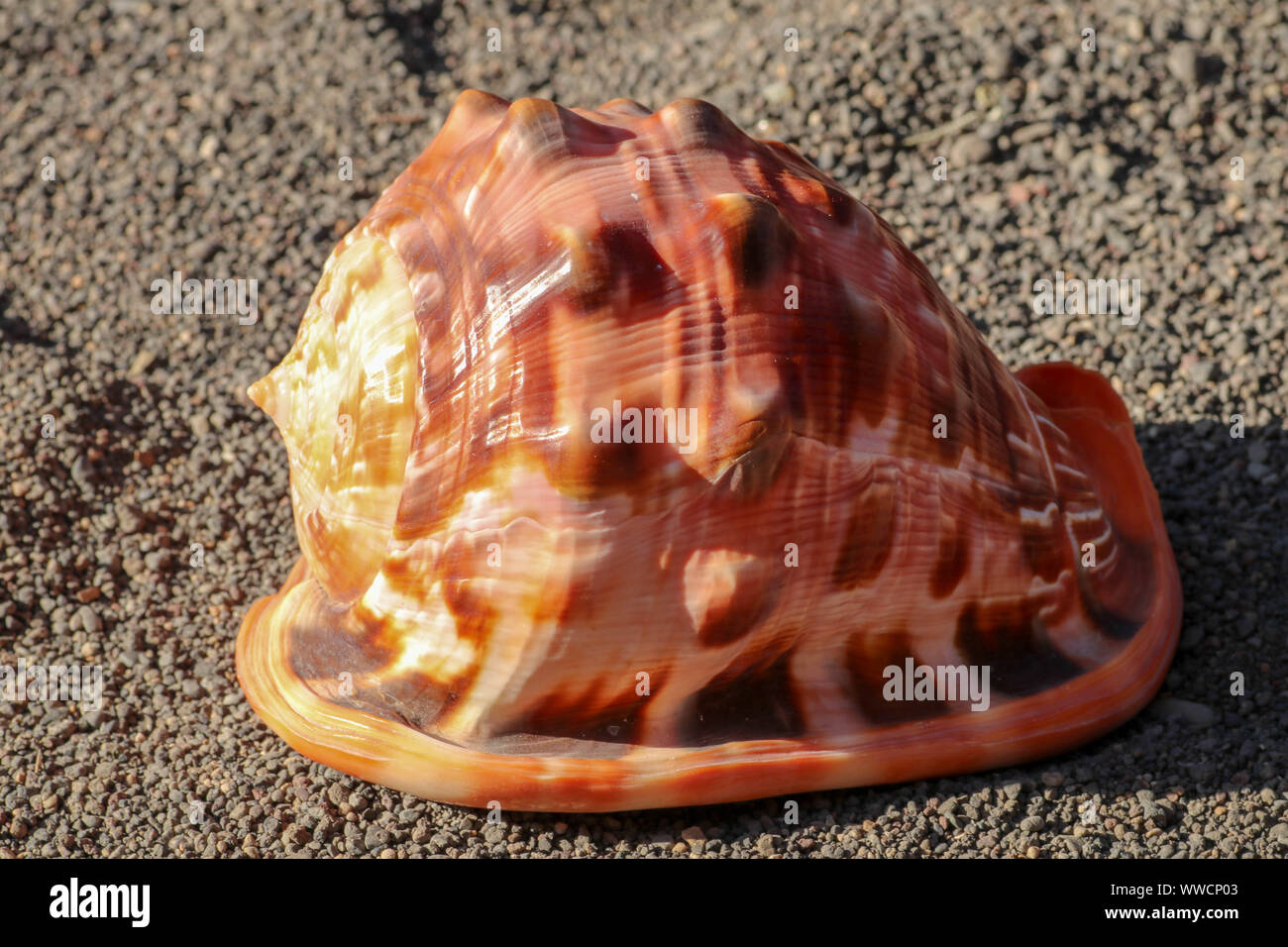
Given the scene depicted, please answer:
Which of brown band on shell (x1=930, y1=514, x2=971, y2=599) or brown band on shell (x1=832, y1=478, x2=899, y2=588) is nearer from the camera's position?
brown band on shell (x1=832, y1=478, x2=899, y2=588)

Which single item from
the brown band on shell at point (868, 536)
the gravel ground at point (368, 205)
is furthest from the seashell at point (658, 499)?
the gravel ground at point (368, 205)

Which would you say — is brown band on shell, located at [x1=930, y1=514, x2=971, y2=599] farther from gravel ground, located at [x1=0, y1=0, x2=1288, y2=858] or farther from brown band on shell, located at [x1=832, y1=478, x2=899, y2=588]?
gravel ground, located at [x1=0, y1=0, x2=1288, y2=858]

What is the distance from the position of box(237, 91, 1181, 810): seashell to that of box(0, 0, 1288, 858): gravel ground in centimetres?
14

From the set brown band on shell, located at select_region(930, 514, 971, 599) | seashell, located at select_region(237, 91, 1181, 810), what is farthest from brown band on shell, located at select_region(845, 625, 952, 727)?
brown band on shell, located at select_region(930, 514, 971, 599)

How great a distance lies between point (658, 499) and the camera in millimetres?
2420

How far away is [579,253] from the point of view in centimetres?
241

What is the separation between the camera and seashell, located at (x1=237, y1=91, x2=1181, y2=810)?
2.43 meters

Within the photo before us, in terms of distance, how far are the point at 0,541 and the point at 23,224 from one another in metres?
1.48

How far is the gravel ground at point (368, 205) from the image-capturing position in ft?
9.09

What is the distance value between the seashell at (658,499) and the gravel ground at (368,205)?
144 millimetres

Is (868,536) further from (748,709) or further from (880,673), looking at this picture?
(748,709)

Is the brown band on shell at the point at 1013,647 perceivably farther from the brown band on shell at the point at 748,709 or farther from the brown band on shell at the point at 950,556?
the brown band on shell at the point at 748,709

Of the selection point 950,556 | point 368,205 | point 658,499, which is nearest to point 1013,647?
point 950,556

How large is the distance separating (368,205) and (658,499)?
96.1 inches
